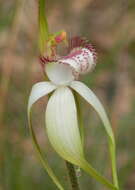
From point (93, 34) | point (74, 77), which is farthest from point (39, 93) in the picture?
point (93, 34)

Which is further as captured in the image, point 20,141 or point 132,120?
point 132,120

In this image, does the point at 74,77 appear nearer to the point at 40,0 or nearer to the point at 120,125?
the point at 40,0

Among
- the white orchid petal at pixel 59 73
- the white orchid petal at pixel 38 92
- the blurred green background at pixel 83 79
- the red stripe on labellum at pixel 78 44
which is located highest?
the red stripe on labellum at pixel 78 44

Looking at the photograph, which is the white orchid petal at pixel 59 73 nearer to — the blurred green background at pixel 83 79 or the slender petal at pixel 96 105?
the slender petal at pixel 96 105

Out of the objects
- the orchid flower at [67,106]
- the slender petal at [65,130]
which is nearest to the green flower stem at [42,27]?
the orchid flower at [67,106]

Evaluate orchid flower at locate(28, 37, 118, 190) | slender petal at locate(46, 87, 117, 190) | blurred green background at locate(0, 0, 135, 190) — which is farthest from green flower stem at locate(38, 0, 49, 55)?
blurred green background at locate(0, 0, 135, 190)

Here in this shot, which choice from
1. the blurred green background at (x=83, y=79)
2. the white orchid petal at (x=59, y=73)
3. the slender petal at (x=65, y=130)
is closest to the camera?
the slender petal at (x=65, y=130)

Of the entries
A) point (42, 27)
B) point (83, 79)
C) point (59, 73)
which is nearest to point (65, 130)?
point (59, 73)

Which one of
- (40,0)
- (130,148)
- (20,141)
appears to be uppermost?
(40,0)
